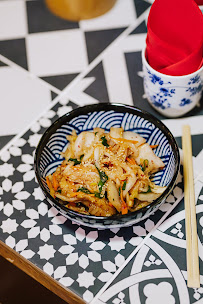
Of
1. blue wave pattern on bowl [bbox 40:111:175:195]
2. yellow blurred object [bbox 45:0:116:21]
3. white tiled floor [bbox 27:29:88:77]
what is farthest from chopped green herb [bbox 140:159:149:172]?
yellow blurred object [bbox 45:0:116:21]

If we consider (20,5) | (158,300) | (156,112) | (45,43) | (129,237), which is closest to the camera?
(158,300)

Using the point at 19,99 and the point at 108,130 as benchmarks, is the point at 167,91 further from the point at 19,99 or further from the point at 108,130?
the point at 19,99

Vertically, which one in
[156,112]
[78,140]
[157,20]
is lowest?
[78,140]

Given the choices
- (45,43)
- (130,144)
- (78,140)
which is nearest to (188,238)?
(130,144)

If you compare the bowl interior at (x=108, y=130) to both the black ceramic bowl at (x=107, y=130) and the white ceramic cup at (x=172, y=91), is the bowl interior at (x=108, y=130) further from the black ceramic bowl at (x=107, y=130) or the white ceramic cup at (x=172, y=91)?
the white ceramic cup at (x=172, y=91)

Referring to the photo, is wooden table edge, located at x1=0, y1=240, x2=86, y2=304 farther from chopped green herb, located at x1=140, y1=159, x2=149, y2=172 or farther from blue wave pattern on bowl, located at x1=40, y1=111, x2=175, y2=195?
chopped green herb, located at x1=140, y1=159, x2=149, y2=172

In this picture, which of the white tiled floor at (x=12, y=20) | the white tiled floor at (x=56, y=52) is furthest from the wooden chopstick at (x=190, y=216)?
the white tiled floor at (x=12, y=20)

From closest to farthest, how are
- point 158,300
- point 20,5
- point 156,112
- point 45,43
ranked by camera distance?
point 158,300 → point 156,112 → point 45,43 → point 20,5

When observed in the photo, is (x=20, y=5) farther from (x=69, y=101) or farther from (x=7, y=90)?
(x=69, y=101)
